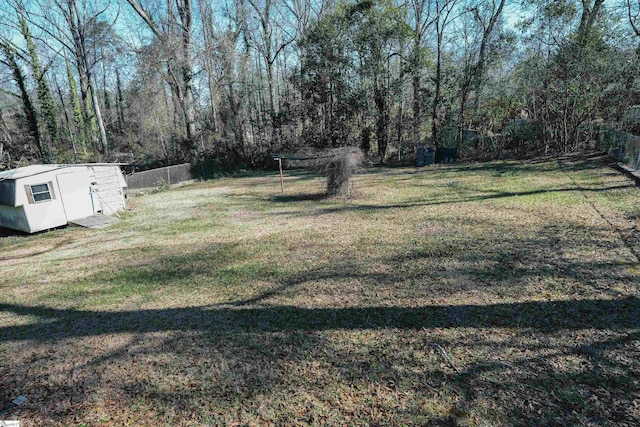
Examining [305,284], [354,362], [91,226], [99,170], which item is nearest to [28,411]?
[354,362]

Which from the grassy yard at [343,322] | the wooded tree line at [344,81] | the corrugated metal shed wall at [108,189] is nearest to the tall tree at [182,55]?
the wooded tree line at [344,81]

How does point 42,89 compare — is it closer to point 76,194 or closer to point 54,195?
point 76,194

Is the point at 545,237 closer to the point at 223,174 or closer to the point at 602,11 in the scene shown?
the point at 602,11

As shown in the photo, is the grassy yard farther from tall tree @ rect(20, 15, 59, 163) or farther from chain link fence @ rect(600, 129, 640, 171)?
tall tree @ rect(20, 15, 59, 163)

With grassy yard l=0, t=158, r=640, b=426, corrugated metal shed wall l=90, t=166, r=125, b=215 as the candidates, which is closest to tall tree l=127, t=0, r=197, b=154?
corrugated metal shed wall l=90, t=166, r=125, b=215

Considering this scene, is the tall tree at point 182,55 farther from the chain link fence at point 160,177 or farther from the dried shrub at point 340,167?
the dried shrub at point 340,167

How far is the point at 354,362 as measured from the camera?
2.85m

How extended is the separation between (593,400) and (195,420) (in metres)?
2.75

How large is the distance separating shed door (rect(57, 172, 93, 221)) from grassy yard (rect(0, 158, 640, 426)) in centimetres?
186

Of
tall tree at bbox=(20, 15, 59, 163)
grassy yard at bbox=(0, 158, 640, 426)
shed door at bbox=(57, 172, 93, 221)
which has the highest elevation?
tall tree at bbox=(20, 15, 59, 163)

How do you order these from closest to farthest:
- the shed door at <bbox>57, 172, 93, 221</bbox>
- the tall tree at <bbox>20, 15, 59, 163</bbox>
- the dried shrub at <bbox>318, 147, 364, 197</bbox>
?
the shed door at <bbox>57, 172, 93, 221</bbox> → the dried shrub at <bbox>318, 147, 364, 197</bbox> → the tall tree at <bbox>20, 15, 59, 163</bbox>

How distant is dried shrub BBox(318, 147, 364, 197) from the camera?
30.0 ft

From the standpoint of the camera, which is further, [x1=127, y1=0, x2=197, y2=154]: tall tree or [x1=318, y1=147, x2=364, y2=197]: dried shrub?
[x1=127, y1=0, x2=197, y2=154]: tall tree

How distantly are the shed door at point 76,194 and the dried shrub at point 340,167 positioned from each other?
664cm
